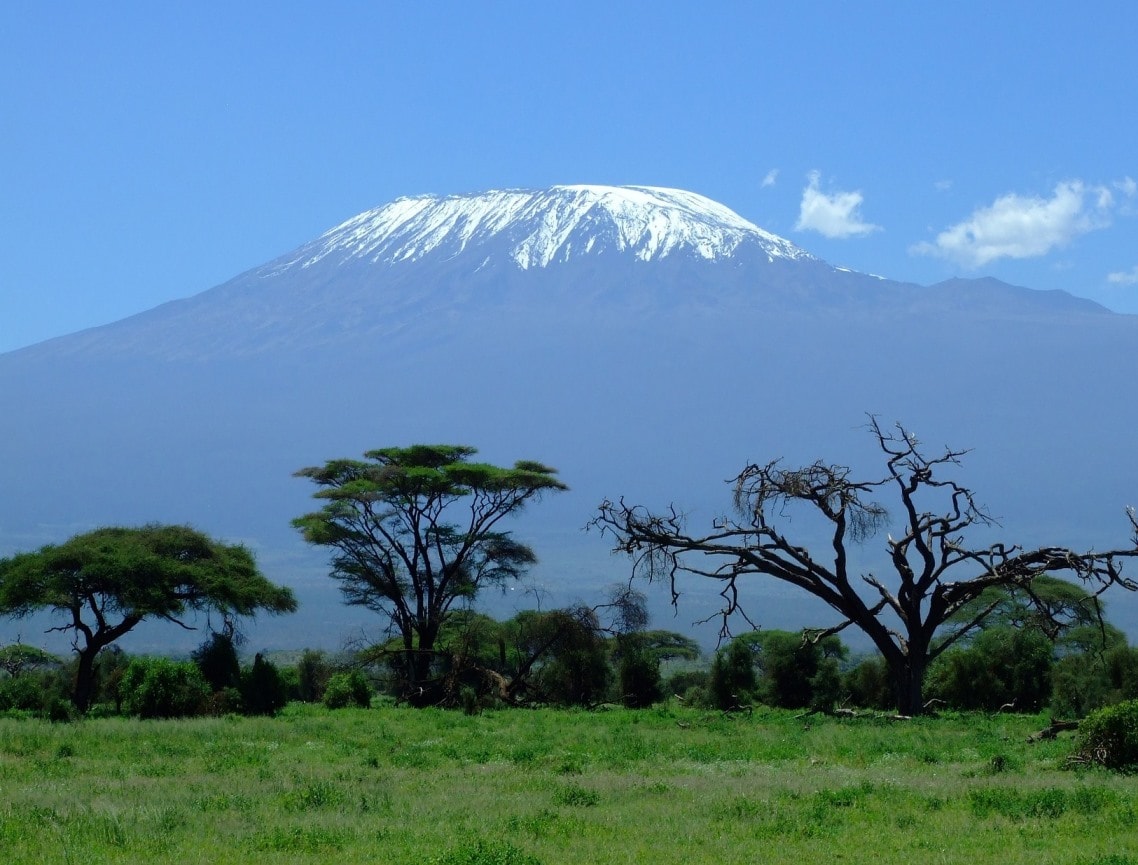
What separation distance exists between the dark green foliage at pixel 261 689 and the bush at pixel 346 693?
108 inches

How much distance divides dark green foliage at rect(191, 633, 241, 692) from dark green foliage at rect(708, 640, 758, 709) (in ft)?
40.0

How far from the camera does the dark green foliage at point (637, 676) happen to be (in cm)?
3825

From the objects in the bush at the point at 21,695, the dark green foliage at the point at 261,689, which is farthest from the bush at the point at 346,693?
the bush at the point at 21,695

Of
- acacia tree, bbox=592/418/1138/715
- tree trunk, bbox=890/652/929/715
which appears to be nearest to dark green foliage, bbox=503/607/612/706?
acacia tree, bbox=592/418/1138/715

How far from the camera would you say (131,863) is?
12.4m

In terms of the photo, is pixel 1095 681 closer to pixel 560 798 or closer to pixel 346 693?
pixel 560 798

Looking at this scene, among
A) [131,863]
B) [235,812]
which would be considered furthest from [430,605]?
[131,863]

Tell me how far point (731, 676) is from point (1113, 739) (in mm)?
19243

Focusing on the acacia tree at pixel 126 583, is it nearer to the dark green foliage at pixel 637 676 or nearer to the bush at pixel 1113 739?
the dark green foliage at pixel 637 676

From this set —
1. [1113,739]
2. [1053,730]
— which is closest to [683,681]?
[1053,730]

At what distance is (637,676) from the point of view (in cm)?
3838

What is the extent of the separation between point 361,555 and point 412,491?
8.17 ft

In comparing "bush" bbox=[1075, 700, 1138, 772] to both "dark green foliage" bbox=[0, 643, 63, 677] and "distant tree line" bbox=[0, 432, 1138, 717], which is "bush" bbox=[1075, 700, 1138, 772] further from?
"dark green foliage" bbox=[0, 643, 63, 677]

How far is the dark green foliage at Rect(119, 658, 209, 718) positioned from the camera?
1169 inches
